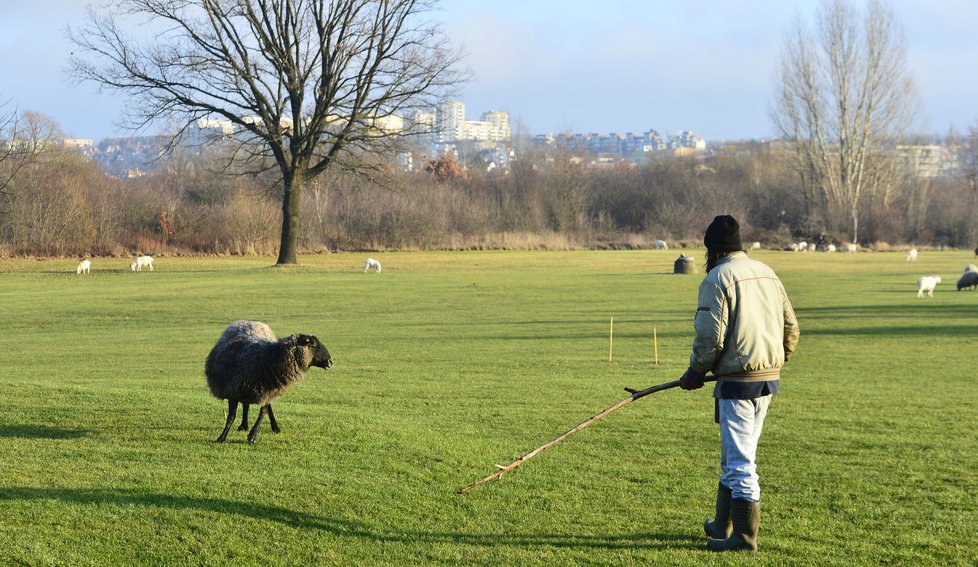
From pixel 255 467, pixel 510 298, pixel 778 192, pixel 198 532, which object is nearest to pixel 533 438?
pixel 255 467

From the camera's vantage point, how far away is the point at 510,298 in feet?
128

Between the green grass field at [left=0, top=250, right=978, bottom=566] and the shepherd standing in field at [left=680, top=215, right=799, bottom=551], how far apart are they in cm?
41

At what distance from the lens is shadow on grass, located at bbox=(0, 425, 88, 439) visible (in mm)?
11055

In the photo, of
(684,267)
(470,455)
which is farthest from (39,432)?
(684,267)

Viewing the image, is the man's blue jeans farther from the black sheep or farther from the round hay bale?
the round hay bale

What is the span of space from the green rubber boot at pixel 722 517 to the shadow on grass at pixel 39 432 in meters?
7.04

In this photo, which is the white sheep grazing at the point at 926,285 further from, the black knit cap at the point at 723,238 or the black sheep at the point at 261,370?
the black knit cap at the point at 723,238

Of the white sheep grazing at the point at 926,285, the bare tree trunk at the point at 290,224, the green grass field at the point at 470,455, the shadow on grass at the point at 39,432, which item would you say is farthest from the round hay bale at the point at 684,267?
the shadow on grass at the point at 39,432

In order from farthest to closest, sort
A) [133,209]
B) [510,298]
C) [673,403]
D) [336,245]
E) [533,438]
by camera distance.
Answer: [336,245]
[133,209]
[510,298]
[673,403]
[533,438]

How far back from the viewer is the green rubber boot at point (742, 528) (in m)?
7.12

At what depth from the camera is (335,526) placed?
Result: 7750 millimetres

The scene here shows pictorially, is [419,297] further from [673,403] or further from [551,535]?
[551,535]

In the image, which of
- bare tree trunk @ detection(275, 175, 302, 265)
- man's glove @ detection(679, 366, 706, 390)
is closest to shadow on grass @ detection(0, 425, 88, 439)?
man's glove @ detection(679, 366, 706, 390)

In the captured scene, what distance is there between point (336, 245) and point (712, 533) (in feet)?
234
